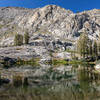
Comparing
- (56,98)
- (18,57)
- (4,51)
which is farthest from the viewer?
(4,51)

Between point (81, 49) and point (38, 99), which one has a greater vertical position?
point (81, 49)

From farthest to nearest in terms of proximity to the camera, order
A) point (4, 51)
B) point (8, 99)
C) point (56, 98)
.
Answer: point (4, 51), point (56, 98), point (8, 99)

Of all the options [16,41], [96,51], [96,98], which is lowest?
[96,98]

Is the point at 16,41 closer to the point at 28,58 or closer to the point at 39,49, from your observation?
the point at 39,49

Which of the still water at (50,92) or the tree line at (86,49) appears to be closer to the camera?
the still water at (50,92)

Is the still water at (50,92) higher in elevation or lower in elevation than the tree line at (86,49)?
lower

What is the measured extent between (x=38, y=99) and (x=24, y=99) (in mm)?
2217

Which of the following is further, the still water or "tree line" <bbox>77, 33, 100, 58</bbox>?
"tree line" <bbox>77, 33, 100, 58</bbox>

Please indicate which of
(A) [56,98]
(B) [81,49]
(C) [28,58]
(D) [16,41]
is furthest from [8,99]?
(D) [16,41]

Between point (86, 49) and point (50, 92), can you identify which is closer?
point (50, 92)

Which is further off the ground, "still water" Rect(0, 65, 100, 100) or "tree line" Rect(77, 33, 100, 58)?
"tree line" Rect(77, 33, 100, 58)

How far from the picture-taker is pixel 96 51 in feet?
448

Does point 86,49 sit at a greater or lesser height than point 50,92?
greater

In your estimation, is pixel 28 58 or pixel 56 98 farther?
pixel 28 58
